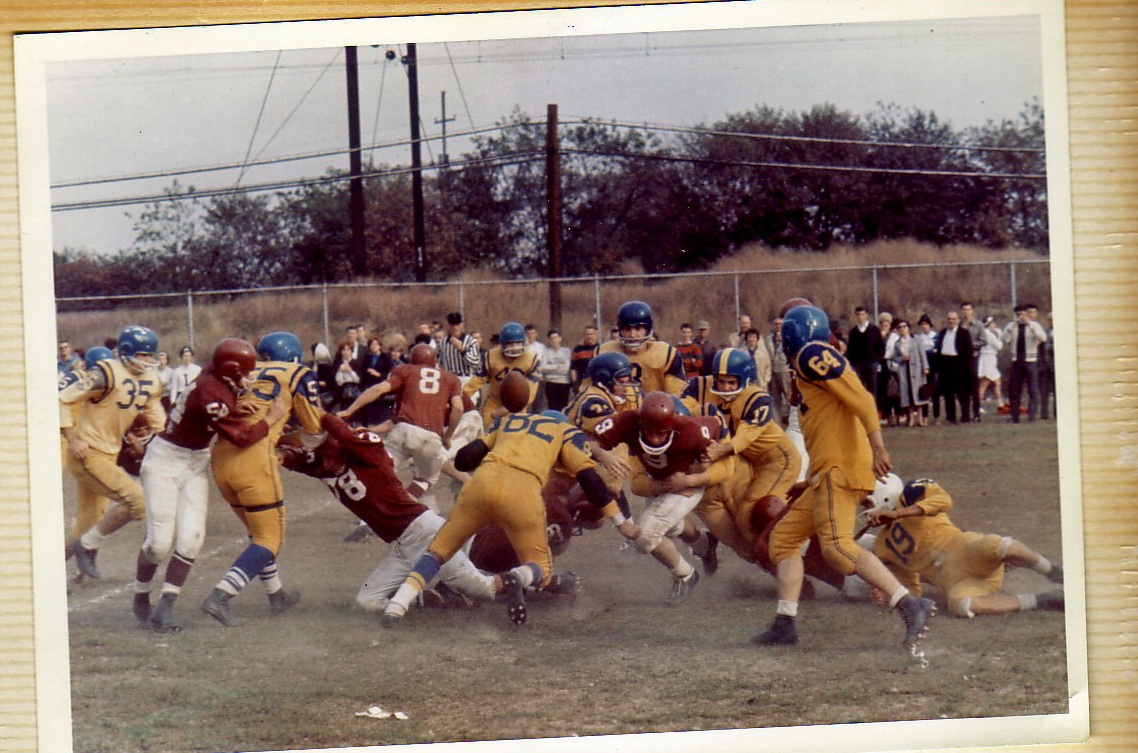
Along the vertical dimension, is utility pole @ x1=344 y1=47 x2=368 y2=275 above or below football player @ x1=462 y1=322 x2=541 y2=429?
above

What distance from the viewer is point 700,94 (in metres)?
6.33

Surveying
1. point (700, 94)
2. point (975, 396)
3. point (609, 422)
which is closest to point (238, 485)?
point (609, 422)

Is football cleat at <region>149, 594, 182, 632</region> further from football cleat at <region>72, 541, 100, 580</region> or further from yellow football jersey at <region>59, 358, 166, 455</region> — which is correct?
yellow football jersey at <region>59, 358, 166, 455</region>

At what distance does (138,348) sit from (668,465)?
10.2ft

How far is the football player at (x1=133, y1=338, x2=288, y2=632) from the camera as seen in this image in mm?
6246

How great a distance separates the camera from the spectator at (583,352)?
7727 mm

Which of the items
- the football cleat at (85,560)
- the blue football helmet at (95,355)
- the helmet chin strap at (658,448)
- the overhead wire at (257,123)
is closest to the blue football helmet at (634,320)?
the helmet chin strap at (658,448)

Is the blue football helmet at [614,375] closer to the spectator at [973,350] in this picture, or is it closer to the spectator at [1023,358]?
the spectator at [1023,358]

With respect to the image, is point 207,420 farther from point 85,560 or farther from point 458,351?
point 458,351

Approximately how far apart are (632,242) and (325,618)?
9.01 feet

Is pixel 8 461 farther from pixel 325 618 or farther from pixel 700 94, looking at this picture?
pixel 700 94

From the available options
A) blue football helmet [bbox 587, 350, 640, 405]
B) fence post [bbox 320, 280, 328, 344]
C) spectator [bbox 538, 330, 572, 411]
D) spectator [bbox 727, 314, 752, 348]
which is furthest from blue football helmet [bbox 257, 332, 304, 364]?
spectator [bbox 727, 314, 752, 348]

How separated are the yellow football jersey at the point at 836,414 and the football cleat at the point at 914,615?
23.0 inches

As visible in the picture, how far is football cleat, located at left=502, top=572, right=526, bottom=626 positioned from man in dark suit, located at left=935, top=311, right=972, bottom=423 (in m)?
3.88
